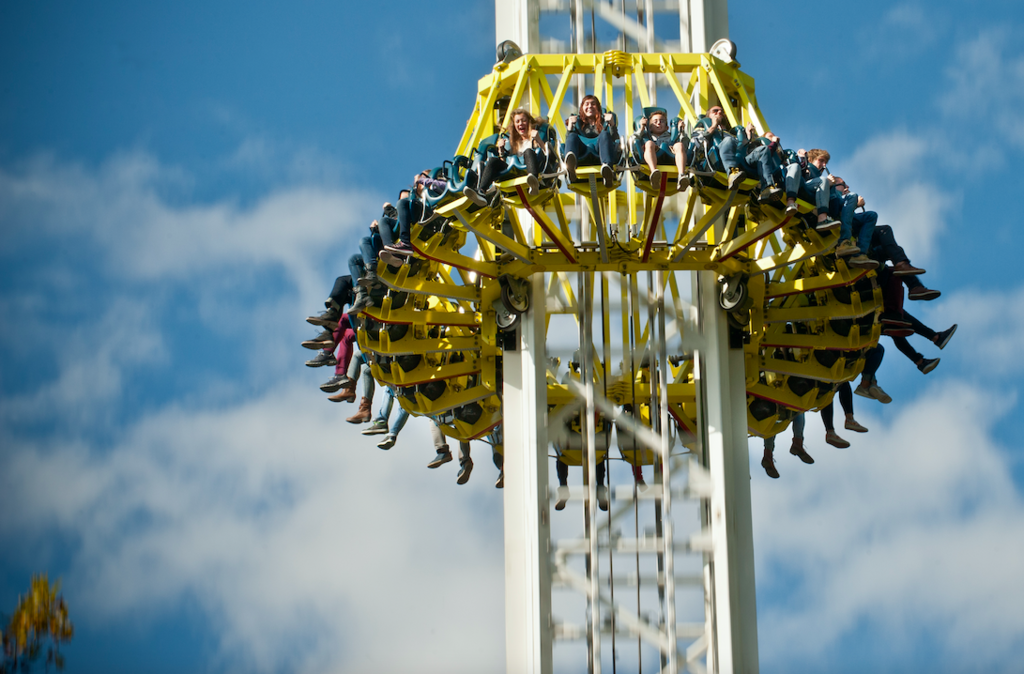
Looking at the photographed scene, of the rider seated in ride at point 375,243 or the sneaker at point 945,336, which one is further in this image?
the sneaker at point 945,336

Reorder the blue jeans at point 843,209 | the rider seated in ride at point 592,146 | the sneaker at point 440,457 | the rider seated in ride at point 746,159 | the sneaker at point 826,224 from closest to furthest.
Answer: the rider seated in ride at point 592,146 < the rider seated in ride at point 746,159 < the sneaker at point 826,224 < the blue jeans at point 843,209 < the sneaker at point 440,457

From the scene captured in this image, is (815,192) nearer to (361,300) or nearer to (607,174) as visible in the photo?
(607,174)

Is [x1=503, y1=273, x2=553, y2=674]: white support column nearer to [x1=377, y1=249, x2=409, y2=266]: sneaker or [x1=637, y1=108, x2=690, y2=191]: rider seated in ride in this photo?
[x1=377, y1=249, x2=409, y2=266]: sneaker

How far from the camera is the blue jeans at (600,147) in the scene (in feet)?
71.5

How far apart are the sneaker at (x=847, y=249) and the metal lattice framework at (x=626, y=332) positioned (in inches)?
9.1

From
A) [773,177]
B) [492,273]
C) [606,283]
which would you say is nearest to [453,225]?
[492,273]

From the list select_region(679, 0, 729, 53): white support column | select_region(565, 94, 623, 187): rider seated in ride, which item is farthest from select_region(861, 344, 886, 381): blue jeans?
select_region(565, 94, 623, 187): rider seated in ride

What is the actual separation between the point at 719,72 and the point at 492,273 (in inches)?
167

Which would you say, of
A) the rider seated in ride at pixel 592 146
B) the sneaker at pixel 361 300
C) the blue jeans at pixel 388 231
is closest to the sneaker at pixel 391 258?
the blue jeans at pixel 388 231

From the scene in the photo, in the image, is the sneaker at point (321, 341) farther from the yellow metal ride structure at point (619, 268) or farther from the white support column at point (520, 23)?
the white support column at point (520, 23)

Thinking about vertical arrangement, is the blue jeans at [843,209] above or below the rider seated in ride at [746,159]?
below

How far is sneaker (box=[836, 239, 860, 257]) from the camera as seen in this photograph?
22484 mm

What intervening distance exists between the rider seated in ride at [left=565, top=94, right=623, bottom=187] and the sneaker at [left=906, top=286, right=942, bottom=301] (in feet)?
15.4

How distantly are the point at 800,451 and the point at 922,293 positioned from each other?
5.59 metres
